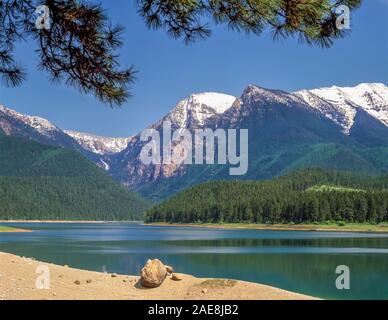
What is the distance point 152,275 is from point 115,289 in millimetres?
1717

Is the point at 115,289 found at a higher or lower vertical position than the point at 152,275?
lower

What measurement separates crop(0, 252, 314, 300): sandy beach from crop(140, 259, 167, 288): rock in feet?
0.92

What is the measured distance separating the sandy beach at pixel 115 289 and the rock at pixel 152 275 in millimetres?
279

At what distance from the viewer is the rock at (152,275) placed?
27.0m

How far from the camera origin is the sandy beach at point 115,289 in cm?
2317

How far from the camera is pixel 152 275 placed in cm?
2703

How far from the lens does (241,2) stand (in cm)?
1517

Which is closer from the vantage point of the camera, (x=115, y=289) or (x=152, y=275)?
(x=115, y=289)

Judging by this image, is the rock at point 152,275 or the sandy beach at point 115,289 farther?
the rock at point 152,275

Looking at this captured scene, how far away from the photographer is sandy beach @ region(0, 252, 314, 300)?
23172mm

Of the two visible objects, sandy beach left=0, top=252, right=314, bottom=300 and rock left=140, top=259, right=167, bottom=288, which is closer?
sandy beach left=0, top=252, right=314, bottom=300

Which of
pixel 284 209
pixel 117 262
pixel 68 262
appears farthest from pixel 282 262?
pixel 284 209

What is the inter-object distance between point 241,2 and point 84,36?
4.35 metres

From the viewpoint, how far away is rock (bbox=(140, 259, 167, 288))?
88.5ft
